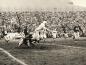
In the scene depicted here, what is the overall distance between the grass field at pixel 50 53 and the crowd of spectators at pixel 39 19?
0.38 m

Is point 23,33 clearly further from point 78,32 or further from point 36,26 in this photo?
point 78,32

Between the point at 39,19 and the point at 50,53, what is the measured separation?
3.31 feet

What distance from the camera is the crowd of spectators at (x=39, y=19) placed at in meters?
6.18

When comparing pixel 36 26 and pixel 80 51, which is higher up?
pixel 36 26

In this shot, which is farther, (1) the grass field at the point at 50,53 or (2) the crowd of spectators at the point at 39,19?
(2) the crowd of spectators at the point at 39,19

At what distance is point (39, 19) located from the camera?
626 centimetres

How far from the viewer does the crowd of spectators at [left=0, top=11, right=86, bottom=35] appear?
6.18 m

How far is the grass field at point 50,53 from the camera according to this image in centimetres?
505

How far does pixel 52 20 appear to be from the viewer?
6.36 meters

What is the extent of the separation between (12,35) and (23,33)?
0.89 ft

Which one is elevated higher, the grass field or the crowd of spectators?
the crowd of spectators

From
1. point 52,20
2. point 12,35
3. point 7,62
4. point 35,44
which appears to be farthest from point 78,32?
point 7,62

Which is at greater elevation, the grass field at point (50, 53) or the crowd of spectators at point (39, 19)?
the crowd of spectators at point (39, 19)

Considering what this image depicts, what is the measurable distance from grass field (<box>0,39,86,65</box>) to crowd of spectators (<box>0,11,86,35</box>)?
385 millimetres
